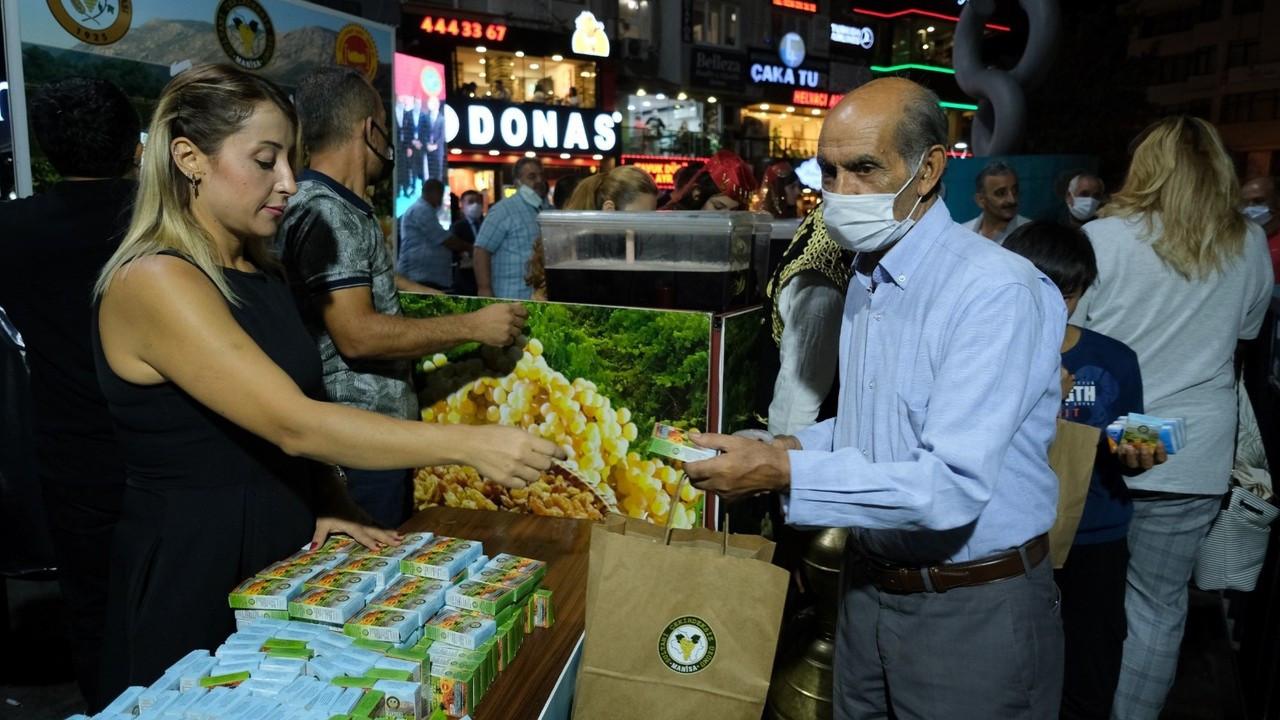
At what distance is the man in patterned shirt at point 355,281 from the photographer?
7.29 ft

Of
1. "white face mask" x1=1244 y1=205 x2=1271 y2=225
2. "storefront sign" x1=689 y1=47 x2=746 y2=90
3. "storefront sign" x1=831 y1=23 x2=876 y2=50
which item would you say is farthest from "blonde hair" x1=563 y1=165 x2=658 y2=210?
"storefront sign" x1=831 y1=23 x2=876 y2=50

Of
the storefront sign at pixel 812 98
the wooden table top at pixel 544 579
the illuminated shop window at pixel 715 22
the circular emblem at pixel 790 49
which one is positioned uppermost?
the illuminated shop window at pixel 715 22

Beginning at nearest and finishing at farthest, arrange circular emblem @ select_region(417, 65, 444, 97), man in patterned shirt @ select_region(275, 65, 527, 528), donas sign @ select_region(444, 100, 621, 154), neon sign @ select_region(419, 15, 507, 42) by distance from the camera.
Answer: man in patterned shirt @ select_region(275, 65, 527, 528)
circular emblem @ select_region(417, 65, 444, 97)
donas sign @ select_region(444, 100, 621, 154)
neon sign @ select_region(419, 15, 507, 42)

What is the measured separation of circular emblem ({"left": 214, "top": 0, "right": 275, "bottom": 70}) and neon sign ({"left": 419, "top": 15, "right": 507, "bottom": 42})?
→ 16754 millimetres

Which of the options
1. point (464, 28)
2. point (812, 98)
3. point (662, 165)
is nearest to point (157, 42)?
point (464, 28)

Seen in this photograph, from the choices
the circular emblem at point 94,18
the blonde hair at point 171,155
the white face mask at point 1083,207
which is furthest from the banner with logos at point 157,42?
the white face mask at point 1083,207

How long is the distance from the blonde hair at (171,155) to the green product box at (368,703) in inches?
31.4

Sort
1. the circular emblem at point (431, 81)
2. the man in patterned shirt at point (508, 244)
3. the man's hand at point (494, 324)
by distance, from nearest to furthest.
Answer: the man's hand at point (494, 324), the man in patterned shirt at point (508, 244), the circular emblem at point (431, 81)

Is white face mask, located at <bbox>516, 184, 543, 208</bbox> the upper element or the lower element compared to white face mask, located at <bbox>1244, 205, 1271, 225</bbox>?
upper

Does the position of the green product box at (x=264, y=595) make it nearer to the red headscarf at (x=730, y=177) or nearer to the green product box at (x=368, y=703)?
the green product box at (x=368, y=703)

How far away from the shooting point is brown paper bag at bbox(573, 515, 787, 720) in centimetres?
159

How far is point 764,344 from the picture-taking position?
2.96 m

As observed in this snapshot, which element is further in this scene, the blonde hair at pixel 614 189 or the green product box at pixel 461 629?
the blonde hair at pixel 614 189

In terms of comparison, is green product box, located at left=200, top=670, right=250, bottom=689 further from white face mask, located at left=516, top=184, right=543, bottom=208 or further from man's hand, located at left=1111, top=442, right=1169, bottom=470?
white face mask, located at left=516, top=184, right=543, bottom=208
